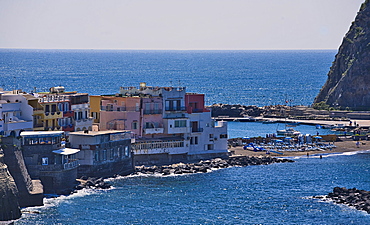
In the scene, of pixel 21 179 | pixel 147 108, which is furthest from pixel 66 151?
pixel 147 108

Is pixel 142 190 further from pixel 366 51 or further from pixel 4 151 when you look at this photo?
pixel 366 51

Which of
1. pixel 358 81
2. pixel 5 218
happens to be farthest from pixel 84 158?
pixel 358 81

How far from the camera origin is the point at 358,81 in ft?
486

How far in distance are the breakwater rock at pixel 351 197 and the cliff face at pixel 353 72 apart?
71.8 metres

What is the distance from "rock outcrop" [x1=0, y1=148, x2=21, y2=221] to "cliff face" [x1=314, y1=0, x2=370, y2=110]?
9060 cm

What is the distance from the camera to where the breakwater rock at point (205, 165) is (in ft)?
270

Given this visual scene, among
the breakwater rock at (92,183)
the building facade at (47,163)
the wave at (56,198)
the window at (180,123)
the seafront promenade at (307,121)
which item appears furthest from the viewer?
the seafront promenade at (307,121)

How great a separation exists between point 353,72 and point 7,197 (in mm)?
98073

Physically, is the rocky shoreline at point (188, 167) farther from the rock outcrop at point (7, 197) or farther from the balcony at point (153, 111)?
the rock outcrop at point (7, 197)

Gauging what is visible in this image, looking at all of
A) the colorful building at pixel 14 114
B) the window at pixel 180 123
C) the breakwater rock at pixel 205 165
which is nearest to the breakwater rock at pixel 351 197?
the breakwater rock at pixel 205 165

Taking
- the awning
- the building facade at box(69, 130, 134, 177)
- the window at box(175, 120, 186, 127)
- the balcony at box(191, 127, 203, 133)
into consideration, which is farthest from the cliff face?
the awning

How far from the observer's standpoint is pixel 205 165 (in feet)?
282

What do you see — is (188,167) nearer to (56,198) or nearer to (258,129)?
(56,198)

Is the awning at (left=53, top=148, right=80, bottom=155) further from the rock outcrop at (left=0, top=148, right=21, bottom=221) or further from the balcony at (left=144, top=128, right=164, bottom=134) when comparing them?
the balcony at (left=144, top=128, right=164, bottom=134)
